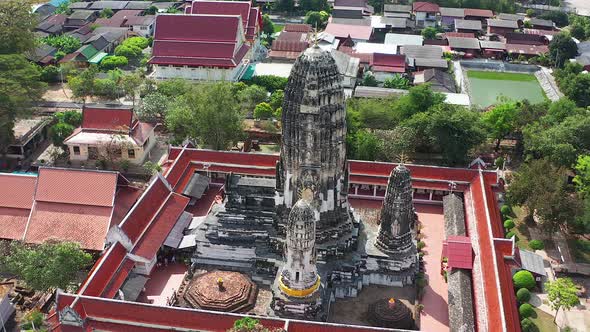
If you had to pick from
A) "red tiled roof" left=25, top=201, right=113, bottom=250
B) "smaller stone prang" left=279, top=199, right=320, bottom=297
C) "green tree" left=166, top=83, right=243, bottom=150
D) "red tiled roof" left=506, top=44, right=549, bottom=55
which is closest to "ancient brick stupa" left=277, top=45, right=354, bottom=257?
"smaller stone prang" left=279, top=199, right=320, bottom=297

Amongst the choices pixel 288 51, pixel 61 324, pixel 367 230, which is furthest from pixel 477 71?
pixel 61 324

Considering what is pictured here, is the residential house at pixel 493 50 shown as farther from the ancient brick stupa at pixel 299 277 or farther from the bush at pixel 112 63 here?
the ancient brick stupa at pixel 299 277

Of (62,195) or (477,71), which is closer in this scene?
(62,195)

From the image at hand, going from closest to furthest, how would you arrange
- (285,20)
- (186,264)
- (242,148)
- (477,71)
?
(186,264), (242,148), (477,71), (285,20)

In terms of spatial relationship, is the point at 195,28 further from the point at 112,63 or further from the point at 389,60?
the point at 389,60

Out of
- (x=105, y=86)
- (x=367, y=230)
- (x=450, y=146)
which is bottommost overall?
(x=367, y=230)

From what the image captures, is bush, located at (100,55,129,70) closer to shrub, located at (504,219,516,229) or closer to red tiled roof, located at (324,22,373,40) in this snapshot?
red tiled roof, located at (324,22,373,40)

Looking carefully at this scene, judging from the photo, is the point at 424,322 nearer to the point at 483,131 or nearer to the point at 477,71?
the point at 483,131
